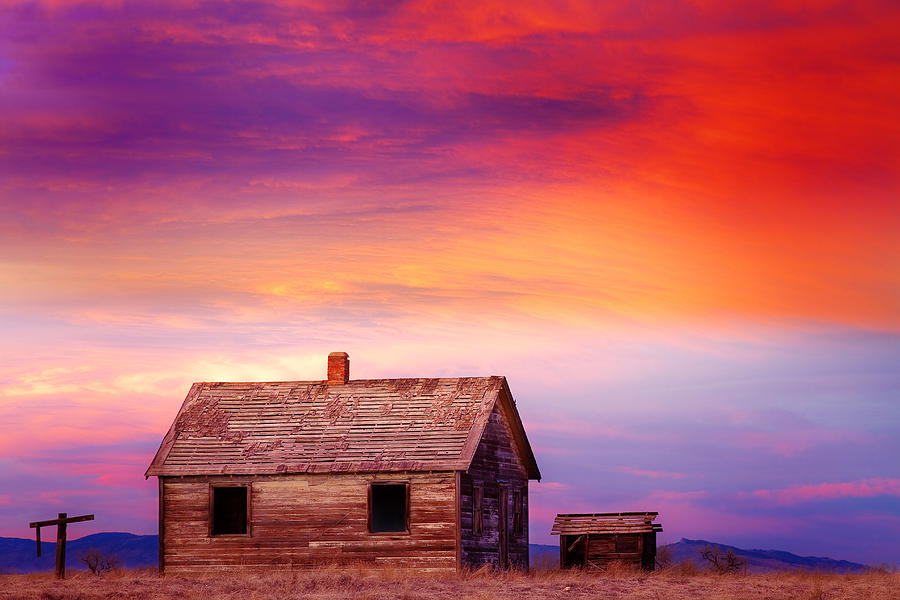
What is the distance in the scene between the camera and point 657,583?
27938 millimetres

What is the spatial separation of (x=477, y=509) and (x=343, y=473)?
370cm

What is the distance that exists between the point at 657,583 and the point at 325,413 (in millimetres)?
10700

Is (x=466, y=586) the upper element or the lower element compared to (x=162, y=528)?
lower

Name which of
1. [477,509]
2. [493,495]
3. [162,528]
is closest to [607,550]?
[493,495]

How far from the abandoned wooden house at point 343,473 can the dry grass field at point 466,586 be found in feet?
3.53

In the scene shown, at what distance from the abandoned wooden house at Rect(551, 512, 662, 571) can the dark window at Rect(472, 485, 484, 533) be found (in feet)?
7.15

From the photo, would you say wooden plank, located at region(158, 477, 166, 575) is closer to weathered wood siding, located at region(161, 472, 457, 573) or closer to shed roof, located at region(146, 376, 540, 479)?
weathered wood siding, located at region(161, 472, 457, 573)

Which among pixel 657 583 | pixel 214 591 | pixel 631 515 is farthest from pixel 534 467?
pixel 214 591

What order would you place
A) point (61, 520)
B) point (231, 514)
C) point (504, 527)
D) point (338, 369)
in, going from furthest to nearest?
point (231, 514), point (338, 369), point (504, 527), point (61, 520)

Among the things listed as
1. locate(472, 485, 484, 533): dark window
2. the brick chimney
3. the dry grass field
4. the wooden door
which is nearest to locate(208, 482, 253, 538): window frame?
the dry grass field

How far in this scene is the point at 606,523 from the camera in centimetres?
3275

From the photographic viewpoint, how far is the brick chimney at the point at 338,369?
116 feet

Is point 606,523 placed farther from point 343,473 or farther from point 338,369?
point 338,369

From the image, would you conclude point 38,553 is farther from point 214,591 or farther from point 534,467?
point 534,467
